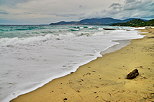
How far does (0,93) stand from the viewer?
10.6 feet

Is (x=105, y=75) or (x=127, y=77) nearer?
(x=127, y=77)

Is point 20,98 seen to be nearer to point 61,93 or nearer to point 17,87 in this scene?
point 17,87

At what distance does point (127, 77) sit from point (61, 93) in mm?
1972

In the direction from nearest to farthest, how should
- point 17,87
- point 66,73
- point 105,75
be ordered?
point 17,87, point 105,75, point 66,73

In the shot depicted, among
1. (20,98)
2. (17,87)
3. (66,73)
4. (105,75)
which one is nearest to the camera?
(20,98)

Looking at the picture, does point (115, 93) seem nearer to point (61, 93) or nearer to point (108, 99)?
point (108, 99)

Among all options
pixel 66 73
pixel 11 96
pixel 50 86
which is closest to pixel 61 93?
pixel 50 86

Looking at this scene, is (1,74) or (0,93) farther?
(1,74)

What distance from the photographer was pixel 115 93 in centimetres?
310

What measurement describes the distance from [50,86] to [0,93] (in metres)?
1.18

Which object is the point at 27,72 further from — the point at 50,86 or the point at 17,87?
the point at 50,86

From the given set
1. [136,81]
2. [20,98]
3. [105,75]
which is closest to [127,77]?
[136,81]

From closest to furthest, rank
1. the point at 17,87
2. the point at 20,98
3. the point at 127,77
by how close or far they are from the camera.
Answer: the point at 20,98, the point at 17,87, the point at 127,77

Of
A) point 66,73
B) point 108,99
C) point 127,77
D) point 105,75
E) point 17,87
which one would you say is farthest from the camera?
point 66,73
